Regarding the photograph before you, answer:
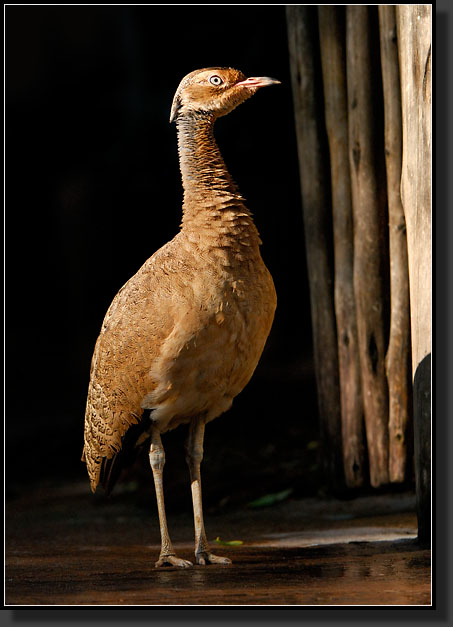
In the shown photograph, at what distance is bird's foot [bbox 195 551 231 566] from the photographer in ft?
13.6

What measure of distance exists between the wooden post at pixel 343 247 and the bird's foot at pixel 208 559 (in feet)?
5.81

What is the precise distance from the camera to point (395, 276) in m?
5.30

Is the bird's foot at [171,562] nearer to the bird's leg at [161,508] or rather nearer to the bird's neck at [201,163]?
the bird's leg at [161,508]

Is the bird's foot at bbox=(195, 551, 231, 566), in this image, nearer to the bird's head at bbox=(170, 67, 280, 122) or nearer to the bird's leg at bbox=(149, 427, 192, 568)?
the bird's leg at bbox=(149, 427, 192, 568)

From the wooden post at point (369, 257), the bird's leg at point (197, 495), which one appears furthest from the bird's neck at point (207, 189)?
the wooden post at point (369, 257)

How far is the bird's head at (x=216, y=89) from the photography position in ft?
13.4

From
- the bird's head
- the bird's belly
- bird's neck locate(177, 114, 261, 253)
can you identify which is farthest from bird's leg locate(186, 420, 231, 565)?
the bird's head

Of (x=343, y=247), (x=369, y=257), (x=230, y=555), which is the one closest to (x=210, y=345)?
(x=230, y=555)

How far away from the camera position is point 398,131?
5.07 m

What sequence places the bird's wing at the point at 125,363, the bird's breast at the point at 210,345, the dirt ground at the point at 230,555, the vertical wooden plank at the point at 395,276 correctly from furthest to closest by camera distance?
the vertical wooden plank at the point at 395,276
the bird's wing at the point at 125,363
the bird's breast at the point at 210,345
the dirt ground at the point at 230,555

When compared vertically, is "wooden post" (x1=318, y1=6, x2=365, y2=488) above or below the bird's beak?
below

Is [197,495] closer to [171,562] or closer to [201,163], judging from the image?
[171,562]

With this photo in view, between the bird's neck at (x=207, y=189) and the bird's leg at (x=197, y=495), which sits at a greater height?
the bird's neck at (x=207, y=189)

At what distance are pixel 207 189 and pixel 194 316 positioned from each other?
64 centimetres
